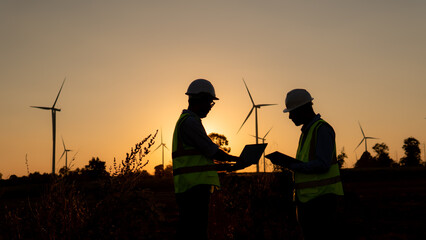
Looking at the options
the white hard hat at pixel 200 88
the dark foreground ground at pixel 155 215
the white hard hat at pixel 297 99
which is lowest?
the dark foreground ground at pixel 155 215

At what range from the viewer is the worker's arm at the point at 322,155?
4.73 metres

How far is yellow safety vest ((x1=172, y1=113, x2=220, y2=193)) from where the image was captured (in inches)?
199

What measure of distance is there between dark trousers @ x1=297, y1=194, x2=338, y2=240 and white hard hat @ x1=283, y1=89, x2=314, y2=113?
1.15m

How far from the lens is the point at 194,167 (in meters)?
5.11

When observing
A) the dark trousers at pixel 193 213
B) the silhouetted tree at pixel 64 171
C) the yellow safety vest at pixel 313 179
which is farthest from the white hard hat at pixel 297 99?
the silhouetted tree at pixel 64 171

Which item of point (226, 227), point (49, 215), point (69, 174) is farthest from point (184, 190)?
point (226, 227)

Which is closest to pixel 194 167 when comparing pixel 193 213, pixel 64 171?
pixel 193 213

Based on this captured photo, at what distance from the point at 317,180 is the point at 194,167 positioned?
1.46 m

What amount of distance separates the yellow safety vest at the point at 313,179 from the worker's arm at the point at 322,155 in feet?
0.26

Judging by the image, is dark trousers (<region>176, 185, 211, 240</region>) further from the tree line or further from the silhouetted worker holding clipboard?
the tree line

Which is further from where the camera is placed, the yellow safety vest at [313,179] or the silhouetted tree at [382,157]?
the silhouetted tree at [382,157]

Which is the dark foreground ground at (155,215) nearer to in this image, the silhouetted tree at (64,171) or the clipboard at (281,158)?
the silhouetted tree at (64,171)

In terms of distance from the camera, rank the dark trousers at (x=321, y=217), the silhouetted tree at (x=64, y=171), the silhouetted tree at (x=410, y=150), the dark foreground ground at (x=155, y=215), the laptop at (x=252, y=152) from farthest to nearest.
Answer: the silhouetted tree at (x=410, y=150)
the silhouetted tree at (x=64, y=171)
the dark foreground ground at (x=155, y=215)
the laptop at (x=252, y=152)
the dark trousers at (x=321, y=217)

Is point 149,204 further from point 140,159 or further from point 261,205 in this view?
point 261,205
